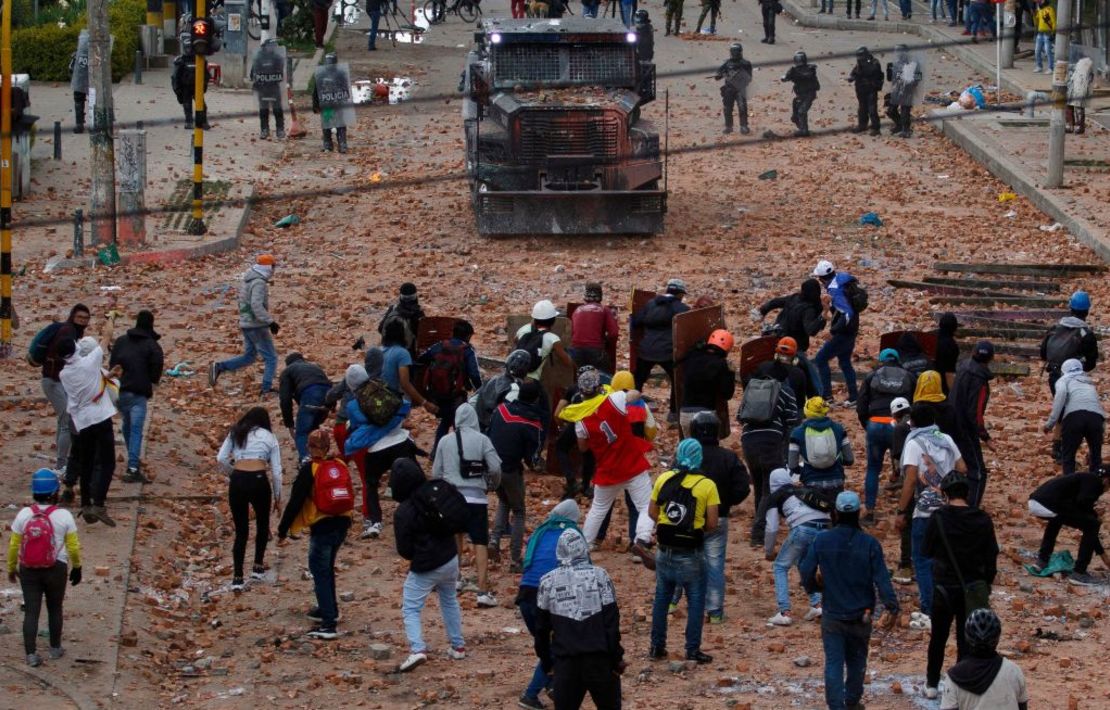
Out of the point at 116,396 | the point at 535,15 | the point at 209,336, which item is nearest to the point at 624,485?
the point at 116,396

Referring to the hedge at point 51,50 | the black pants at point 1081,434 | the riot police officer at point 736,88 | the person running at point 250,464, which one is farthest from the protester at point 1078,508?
the hedge at point 51,50

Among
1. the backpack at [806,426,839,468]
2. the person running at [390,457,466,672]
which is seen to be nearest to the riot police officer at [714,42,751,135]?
the backpack at [806,426,839,468]

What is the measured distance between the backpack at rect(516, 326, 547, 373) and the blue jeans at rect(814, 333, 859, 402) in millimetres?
3535

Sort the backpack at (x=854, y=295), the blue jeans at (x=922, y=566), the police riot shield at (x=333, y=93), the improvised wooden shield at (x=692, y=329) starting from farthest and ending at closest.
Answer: the police riot shield at (x=333, y=93) < the backpack at (x=854, y=295) < the improvised wooden shield at (x=692, y=329) < the blue jeans at (x=922, y=566)

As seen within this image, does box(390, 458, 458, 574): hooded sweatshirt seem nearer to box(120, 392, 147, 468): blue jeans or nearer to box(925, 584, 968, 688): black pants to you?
box(925, 584, 968, 688): black pants

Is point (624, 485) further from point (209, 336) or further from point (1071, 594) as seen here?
point (209, 336)

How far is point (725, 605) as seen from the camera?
13.3 m

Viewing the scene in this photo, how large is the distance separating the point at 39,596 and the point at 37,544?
40 centimetres

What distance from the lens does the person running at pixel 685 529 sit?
38.5 ft

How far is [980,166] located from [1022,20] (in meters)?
13.0

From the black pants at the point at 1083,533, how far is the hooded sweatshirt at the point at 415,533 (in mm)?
4463

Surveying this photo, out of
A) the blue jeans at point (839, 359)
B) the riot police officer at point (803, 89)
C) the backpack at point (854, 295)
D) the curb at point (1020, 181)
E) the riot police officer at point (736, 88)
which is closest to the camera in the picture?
the backpack at point (854, 295)

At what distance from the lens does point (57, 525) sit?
39.5 feet

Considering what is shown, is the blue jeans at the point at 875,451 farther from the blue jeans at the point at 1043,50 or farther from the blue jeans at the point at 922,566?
the blue jeans at the point at 1043,50
